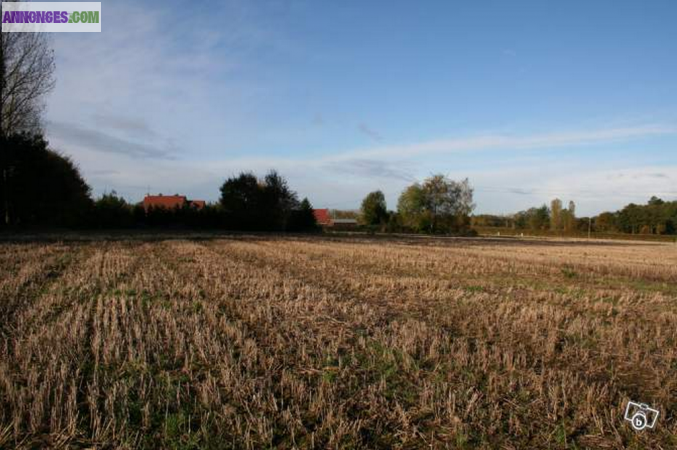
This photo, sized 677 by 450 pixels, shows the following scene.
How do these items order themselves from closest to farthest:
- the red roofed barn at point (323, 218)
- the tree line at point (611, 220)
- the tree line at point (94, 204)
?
the tree line at point (94, 204), the tree line at point (611, 220), the red roofed barn at point (323, 218)

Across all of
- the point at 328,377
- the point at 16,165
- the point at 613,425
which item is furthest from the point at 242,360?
the point at 16,165

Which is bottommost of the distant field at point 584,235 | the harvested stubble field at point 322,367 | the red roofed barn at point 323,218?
the harvested stubble field at point 322,367

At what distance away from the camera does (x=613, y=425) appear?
363cm

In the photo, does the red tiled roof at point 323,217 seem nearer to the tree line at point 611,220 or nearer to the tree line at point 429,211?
the tree line at point 429,211

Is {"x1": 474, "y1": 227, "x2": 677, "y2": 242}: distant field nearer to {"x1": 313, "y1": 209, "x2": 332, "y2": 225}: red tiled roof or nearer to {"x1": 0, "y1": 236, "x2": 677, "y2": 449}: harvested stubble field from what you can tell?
{"x1": 313, "y1": 209, "x2": 332, "y2": 225}: red tiled roof

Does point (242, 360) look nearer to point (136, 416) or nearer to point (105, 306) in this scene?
point (136, 416)

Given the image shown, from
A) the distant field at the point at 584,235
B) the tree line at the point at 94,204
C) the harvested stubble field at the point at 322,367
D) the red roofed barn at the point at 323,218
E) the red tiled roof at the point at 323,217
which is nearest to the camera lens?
the harvested stubble field at the point at 322,367

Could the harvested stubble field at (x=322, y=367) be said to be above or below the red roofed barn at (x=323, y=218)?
below

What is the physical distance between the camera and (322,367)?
4961mm

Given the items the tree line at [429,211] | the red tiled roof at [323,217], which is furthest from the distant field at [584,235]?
the red tiled roof at [323,217]

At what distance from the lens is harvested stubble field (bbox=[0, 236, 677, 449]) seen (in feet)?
11.5

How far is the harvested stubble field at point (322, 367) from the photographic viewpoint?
350 cm

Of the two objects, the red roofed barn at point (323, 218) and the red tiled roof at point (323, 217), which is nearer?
the red roofed barn at point (323, 218)

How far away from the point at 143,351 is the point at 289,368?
81.8 inches
